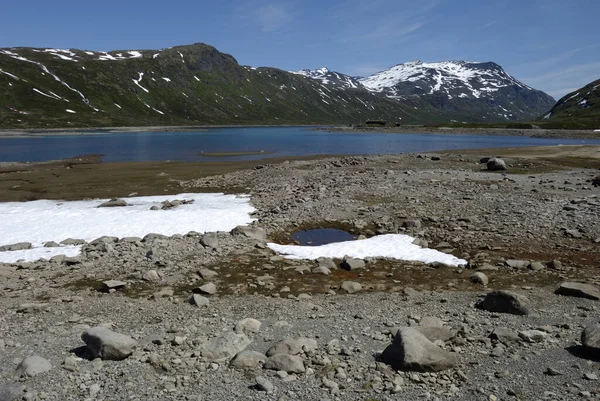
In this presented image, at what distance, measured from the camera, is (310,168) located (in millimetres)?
56062

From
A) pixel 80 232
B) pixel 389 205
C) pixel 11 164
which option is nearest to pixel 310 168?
pixel 389 205

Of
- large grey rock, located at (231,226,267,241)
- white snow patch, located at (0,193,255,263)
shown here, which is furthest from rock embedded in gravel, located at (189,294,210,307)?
white snow patch, located at (0,193,255,263)

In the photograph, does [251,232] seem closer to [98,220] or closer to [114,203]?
[98,220]

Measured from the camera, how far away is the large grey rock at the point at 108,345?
11.4 meters

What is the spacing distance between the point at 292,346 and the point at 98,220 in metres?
23.0

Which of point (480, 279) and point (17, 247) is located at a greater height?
point (480, 279)

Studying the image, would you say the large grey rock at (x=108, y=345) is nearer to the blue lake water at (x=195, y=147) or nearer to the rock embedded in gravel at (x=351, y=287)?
the rock embedded in gravel at (x=351, y=287)

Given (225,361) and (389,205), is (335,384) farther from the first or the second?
(389,205)

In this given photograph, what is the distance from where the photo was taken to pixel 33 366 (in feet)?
35.9

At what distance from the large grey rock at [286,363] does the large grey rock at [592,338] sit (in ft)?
24.6

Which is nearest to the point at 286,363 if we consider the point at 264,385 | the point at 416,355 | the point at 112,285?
the point at 264,385

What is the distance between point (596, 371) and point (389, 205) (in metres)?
21.7

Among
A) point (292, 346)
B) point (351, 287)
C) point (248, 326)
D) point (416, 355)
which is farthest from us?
point (351, 287)

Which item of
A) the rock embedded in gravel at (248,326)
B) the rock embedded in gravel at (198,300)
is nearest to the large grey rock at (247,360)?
the rock embedded in gravel at (248,326)
